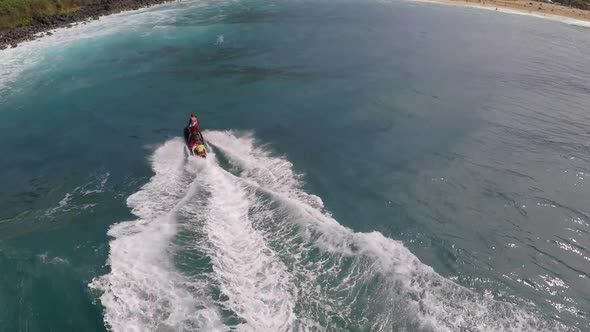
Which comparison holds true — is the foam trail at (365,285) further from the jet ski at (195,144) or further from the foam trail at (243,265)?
the jet ski at (195,144)

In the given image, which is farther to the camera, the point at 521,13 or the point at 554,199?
the point at 521,13

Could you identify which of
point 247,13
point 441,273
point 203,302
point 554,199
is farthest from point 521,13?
point 203,302

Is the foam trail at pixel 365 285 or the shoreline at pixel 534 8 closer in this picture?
the foam trail at pixel 365 285

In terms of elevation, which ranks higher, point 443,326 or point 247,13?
point 247,13

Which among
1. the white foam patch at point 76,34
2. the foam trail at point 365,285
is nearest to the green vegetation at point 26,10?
the white foam patch at point 76,34

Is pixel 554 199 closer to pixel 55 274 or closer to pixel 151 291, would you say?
pixel 151 291

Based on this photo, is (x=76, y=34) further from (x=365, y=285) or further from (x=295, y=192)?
(x=365, y=285)

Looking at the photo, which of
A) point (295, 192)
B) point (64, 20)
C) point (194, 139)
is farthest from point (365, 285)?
point (64, 20)

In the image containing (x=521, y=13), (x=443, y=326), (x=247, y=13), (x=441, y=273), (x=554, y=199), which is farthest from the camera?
(x=521, y=13)
